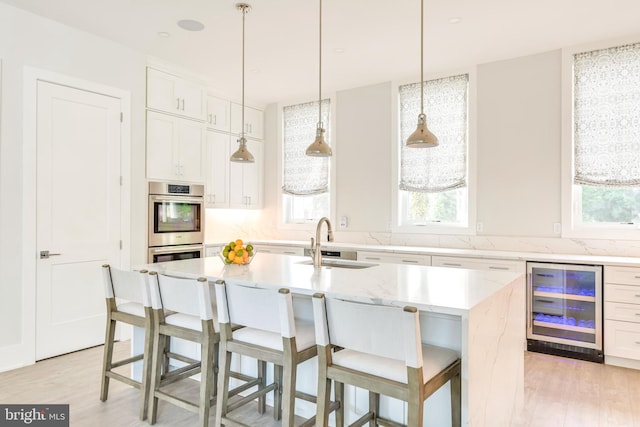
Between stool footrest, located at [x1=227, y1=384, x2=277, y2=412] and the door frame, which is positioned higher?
the door frame

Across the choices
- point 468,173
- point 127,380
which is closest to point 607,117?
point 468,173

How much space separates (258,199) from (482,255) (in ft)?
11.1

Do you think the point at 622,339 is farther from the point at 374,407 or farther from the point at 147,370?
the point at 147,370

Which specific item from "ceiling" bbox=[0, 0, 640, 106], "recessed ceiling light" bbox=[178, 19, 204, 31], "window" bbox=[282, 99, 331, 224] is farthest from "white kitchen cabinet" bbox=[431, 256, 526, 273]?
"recessed ceiling light" bbox=[178, 19, 204, 31]

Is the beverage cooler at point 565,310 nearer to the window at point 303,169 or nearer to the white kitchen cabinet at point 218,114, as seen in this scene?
the window at point 303,169

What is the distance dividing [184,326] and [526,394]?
7.93ft

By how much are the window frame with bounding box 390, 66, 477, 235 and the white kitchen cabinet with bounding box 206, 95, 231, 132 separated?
2221mm

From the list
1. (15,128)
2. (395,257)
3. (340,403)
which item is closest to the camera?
(340,403)

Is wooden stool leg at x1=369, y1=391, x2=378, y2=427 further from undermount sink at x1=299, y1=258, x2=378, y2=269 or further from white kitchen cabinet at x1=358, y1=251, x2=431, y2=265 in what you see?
white kitchen cabinet at x1=358, y1=251, x2=431, y2=265

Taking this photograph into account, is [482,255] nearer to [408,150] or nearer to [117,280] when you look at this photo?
[408,150]

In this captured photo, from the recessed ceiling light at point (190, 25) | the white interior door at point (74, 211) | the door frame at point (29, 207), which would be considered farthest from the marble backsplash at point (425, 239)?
the recessed ceiling light at point (190, 25)

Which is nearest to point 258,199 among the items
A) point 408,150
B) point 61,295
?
point 408,150

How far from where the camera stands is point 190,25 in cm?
355

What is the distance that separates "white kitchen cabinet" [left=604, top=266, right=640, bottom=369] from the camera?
3.34 m
